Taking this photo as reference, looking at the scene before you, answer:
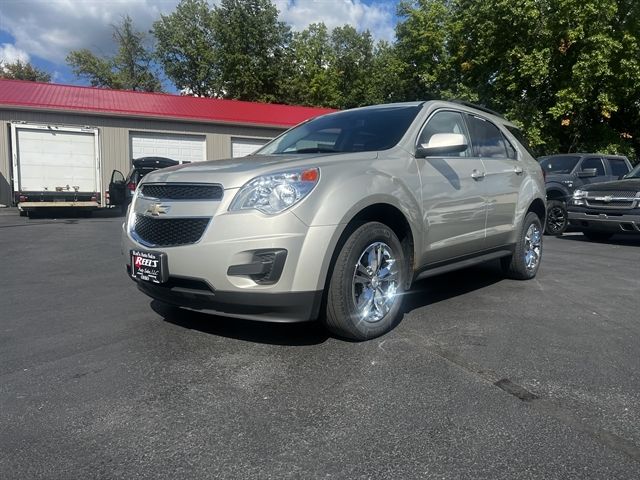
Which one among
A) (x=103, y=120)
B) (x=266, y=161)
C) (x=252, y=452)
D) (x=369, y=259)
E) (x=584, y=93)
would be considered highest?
(x=584, y=93)

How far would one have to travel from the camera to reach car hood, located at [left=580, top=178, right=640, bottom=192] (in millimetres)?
9492

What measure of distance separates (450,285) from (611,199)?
5.76 m

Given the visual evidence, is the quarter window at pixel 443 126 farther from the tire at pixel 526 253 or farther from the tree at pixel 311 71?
the tree at pixel 311 71

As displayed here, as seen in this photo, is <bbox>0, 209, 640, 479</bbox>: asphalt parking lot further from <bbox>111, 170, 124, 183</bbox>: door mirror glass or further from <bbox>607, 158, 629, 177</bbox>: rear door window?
<bbox>111, 170, 124, 183</bbox>: door mirror glass

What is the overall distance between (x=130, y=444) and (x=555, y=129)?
84.0 ft

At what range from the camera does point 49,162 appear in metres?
15.1

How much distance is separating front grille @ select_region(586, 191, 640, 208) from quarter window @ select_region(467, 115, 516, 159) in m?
4.97

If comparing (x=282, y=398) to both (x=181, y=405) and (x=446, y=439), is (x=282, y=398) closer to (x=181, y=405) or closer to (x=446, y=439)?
(x=181, y=405)

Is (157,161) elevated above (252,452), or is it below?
above

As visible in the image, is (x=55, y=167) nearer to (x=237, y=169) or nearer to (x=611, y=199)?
(x=237, y=169)

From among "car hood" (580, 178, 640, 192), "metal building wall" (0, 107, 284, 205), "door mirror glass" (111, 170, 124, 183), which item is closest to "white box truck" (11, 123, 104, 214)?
"door mirror glass" (111, 170, 124, 183)

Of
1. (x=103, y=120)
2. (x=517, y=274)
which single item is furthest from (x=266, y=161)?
(x=103, y=120)

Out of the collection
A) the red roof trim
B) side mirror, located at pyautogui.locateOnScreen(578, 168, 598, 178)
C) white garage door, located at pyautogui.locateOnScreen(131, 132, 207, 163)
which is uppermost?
the red roof trim

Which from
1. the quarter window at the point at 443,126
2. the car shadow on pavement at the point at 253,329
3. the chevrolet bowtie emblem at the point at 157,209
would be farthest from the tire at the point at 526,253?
the chevrolet bowtie emblem at the point at 157,209
